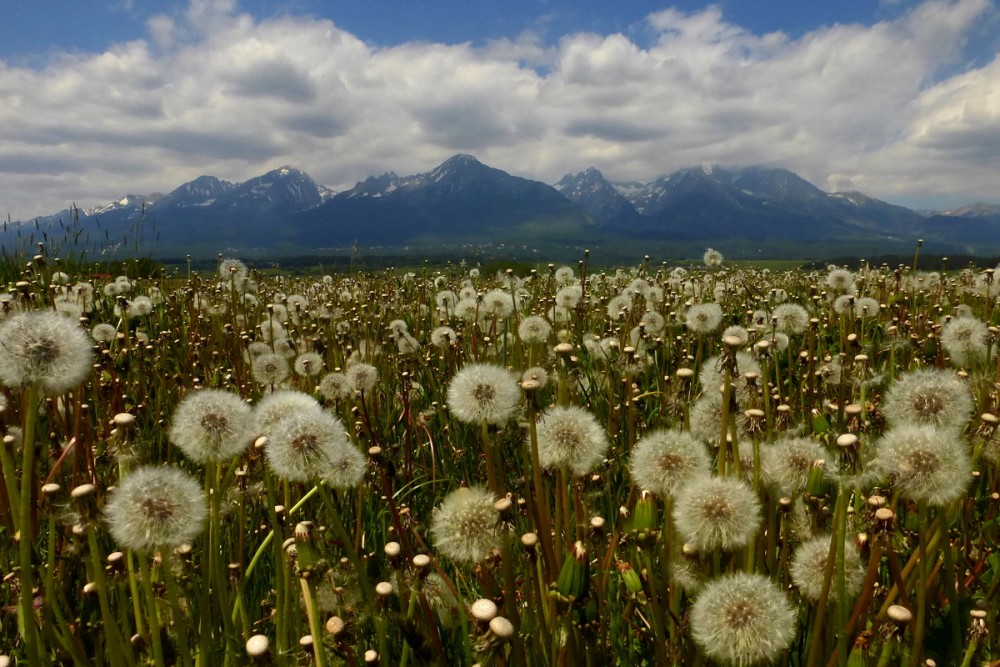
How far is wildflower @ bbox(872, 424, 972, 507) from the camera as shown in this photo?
5.61 feet

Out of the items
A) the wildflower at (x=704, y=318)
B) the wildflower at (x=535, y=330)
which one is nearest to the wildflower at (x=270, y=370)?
the wildflower at (x=535, y=330)

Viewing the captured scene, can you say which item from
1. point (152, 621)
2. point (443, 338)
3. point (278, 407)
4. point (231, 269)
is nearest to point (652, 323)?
point (443, 338)

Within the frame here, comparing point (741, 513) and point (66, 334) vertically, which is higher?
point (66, 334)

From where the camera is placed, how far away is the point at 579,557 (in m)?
1.65

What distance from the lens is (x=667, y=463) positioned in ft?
6.82

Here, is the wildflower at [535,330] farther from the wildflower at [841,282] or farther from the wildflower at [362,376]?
the wildflower at [841,282]

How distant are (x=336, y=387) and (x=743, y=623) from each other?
2899mm

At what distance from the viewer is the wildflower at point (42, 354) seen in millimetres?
1880

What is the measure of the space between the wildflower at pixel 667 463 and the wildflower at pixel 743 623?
14.1 inches

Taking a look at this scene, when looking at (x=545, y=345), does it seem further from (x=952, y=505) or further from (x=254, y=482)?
(x=952, y=505)

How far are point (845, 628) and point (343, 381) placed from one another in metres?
3.08

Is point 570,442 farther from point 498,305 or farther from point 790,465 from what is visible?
point 498,305

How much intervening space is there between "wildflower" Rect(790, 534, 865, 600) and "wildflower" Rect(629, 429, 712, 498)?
443 millimetres

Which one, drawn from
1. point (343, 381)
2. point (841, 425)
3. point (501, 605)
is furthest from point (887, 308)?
point (501, 605)
